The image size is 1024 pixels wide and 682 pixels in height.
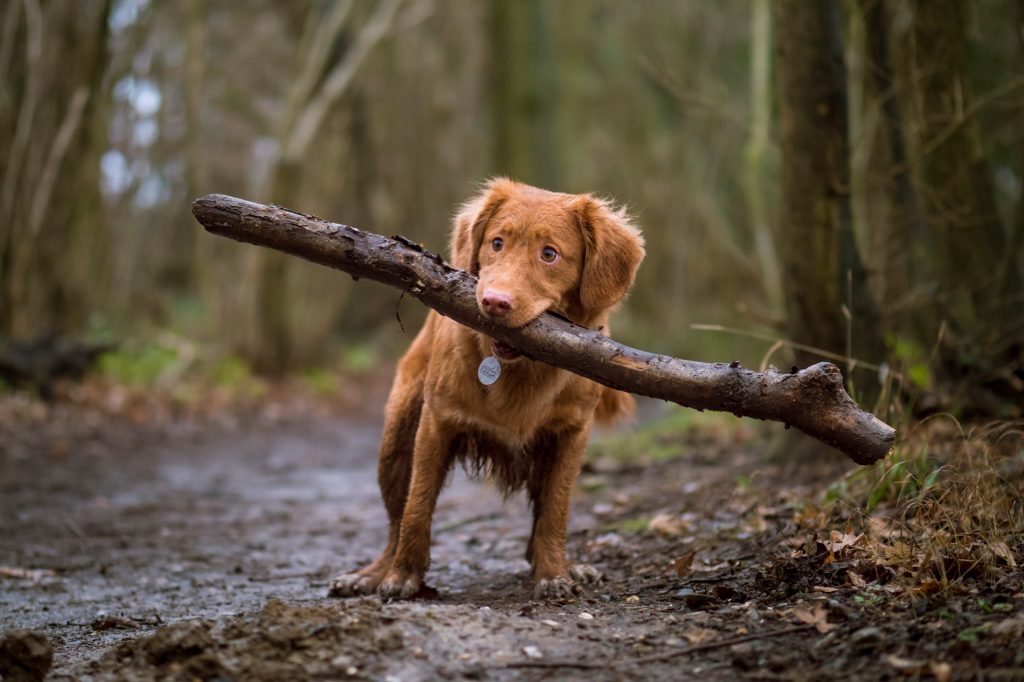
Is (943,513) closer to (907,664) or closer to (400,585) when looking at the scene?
(907,664)

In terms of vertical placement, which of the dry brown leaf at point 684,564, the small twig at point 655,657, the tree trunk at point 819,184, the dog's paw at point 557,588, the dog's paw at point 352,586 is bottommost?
the dog's paw at point 352,586

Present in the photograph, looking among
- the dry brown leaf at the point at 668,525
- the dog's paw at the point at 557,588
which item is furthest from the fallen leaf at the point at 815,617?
the dry brown leaf at the point at 668,525

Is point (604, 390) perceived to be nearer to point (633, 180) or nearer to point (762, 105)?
point (762, 105)

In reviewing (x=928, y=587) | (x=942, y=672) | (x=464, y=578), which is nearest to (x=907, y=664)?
(x=942, y=672)

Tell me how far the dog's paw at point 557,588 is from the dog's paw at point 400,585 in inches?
22.7

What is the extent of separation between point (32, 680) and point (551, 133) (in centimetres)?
1317

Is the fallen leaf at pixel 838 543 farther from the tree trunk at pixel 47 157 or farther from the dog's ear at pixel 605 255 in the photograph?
the tree trunk at pixel 47 157

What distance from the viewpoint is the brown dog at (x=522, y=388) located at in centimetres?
447

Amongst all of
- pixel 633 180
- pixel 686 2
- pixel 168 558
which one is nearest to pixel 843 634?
pixel 168 558

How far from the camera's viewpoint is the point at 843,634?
3.20 m

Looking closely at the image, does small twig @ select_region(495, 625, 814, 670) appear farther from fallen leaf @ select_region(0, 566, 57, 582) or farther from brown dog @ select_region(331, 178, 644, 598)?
fallen leaf @ select_region(0, 566, 57, 582)

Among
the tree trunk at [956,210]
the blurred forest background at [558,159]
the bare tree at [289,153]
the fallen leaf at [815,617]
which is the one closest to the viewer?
the fallen leaf at [815,617]

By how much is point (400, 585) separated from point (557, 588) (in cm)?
75

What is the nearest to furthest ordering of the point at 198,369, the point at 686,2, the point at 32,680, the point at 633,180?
the point at 32,680 → the point at 198,369 → the point at 686,2 → the point at 633,180
